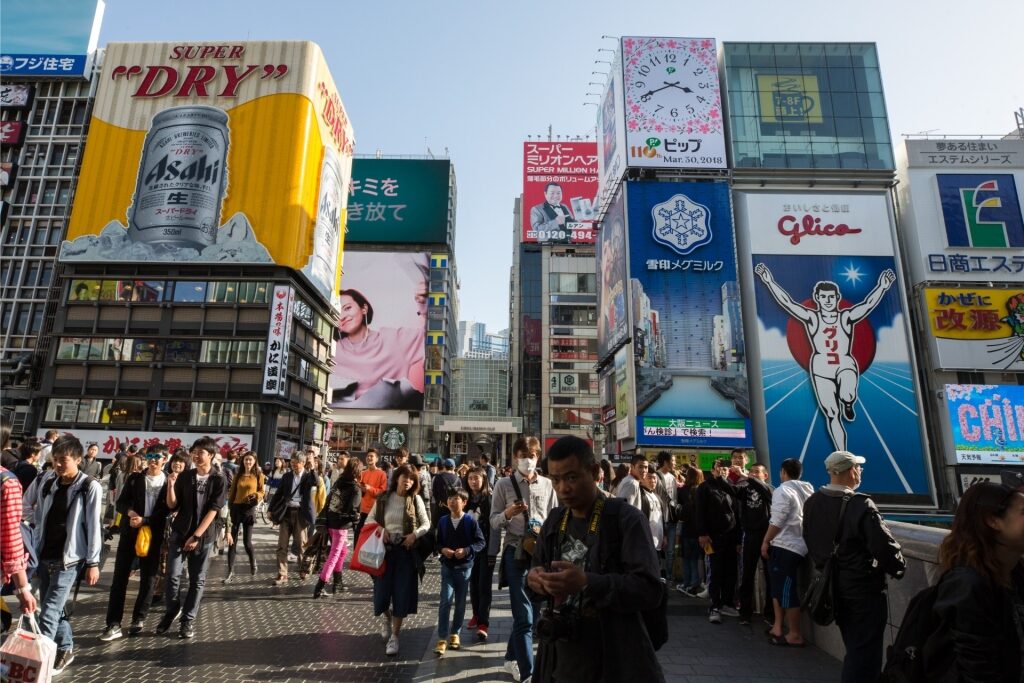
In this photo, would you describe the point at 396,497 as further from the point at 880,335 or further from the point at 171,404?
the point at 171,404

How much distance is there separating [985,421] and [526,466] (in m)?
40.7

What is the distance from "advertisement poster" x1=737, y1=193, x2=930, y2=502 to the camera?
33906 mm

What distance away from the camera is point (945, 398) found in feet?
114

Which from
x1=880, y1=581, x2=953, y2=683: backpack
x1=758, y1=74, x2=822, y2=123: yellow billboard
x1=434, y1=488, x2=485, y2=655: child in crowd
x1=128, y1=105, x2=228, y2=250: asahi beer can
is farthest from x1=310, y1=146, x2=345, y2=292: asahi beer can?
x1=880, y1=581, x2=953, y2=683: backpack

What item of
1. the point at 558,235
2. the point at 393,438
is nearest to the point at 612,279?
the point at 558,235

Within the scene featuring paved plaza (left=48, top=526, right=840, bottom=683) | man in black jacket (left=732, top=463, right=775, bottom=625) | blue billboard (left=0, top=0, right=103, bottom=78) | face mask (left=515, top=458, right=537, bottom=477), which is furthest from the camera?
blue billboard (left=0, top=0, right=103, bottom=78)

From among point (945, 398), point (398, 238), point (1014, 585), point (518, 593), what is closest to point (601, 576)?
point (1014, 585)

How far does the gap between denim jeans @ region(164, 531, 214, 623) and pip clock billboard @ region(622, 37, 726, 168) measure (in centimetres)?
3630

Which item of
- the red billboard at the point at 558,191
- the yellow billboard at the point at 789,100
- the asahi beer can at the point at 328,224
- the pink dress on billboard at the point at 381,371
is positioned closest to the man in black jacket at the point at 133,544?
the asahi beer can at the point at 328,224

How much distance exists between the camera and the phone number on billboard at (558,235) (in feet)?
229

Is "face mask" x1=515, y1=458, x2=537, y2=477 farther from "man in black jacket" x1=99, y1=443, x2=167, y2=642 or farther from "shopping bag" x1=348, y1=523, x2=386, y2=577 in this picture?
"man in black jacket" x1=99, y1=443, x2=167, y2=642

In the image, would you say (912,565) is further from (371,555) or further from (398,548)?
(371,555)

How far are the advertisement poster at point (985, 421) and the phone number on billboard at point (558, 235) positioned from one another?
41840 mm

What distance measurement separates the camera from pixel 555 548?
2668 mm
